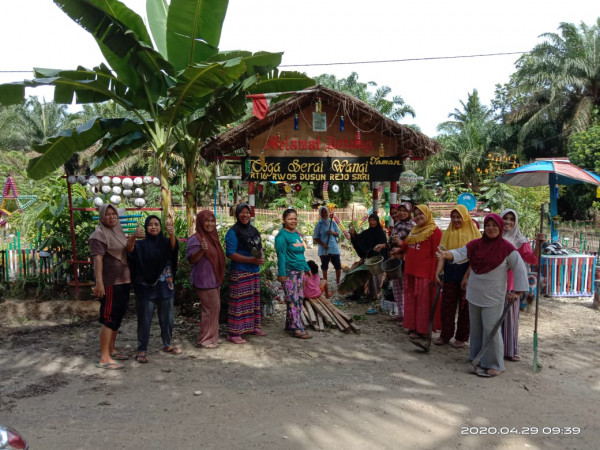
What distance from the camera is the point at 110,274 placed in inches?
198

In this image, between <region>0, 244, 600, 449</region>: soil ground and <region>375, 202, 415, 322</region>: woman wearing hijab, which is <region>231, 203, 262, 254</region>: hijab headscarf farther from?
<region>375, 202, 415, 322</region>: woman wearing hijab

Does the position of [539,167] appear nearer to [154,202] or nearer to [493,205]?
[493,205]

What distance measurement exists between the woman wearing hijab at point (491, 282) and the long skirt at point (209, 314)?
106 inches

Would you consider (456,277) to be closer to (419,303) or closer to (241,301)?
(419,303)

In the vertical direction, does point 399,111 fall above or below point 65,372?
above

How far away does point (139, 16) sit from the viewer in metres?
6.74

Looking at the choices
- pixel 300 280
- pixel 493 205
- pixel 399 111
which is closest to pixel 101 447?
pixel 300 280

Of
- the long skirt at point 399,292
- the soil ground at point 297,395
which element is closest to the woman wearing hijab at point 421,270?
the soil ground at point 297,395

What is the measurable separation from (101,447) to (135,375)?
153cm

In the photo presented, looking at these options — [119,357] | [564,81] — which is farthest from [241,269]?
[564,81]

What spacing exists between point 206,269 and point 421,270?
2648 mm

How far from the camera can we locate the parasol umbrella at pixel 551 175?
336 inches

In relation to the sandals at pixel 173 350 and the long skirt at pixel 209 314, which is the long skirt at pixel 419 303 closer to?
the long skirt at pixel 209 314

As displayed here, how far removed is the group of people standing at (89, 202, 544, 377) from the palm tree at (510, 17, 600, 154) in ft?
71.5
